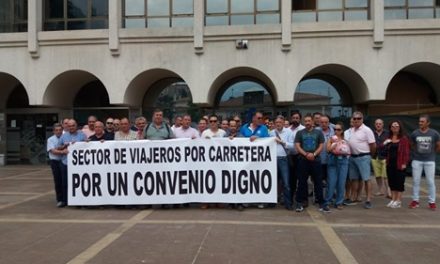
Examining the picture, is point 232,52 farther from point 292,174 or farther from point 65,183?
point 65,183

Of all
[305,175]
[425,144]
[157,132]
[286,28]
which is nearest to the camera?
[305,175]

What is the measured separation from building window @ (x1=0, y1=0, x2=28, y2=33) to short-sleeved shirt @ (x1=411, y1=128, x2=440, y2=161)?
1639 centimetres

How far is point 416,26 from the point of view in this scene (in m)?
15.9

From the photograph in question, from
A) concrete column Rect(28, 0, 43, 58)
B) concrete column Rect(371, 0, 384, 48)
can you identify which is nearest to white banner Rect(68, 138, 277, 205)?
concrete column Rect(371, 0, 384, 48)

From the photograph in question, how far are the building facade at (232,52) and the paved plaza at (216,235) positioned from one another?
25.8 feet

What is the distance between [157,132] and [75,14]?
37.2 ft

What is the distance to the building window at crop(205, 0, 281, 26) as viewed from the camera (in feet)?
56.6

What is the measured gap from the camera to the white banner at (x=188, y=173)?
9.09 meters

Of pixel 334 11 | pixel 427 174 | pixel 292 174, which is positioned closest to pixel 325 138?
pixel 292 174

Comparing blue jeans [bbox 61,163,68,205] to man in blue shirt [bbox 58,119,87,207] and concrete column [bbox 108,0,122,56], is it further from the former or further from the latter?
concrete column [bbox 108,0,122,56]

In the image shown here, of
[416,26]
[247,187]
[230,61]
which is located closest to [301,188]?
[247,187]

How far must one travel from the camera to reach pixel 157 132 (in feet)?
31.1

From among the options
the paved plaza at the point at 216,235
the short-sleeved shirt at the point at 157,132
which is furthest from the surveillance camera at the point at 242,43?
the paved plaza at the point at 216,235

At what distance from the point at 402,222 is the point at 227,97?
12614 mm
